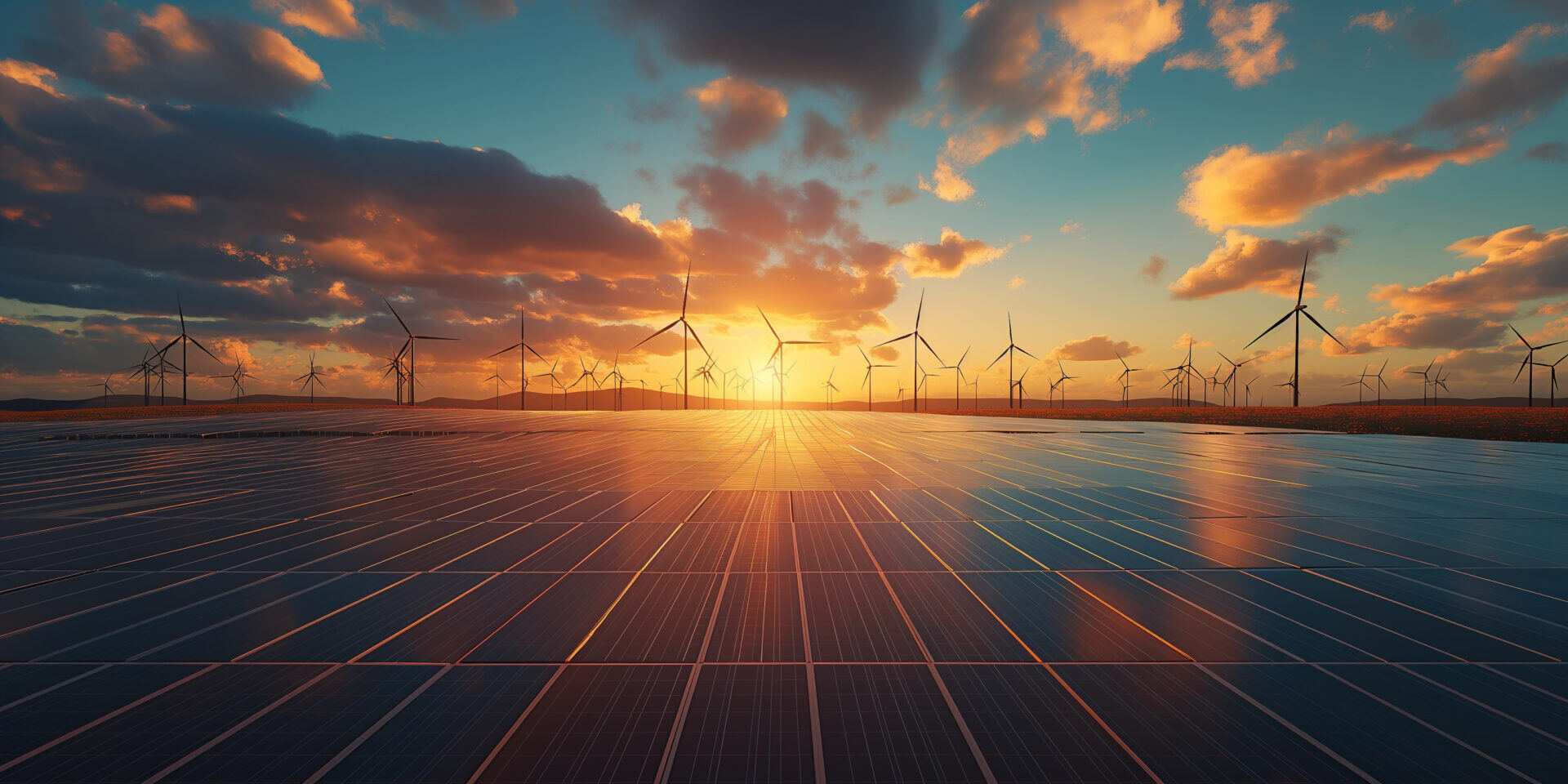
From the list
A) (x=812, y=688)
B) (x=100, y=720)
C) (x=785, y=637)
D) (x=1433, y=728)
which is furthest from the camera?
(x=785, y=637)

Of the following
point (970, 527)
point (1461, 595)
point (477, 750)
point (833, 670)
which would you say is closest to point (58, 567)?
point (477, 750)

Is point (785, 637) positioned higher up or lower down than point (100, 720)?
higher up

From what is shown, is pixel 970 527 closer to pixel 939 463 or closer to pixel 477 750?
pixel 477 750

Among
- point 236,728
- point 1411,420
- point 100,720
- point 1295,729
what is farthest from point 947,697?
point 1411,420

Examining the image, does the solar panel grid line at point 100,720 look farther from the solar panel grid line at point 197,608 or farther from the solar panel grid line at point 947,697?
the solar panel grid line at point 947,697

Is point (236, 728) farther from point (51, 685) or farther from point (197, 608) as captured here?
point (197, 608)

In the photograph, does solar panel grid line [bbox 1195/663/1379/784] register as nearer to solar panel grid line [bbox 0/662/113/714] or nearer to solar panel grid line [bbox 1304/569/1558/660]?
solar panel grid line [bbox 1304/569/1558/660]

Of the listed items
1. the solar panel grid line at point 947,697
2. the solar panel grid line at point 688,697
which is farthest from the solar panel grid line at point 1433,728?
the solar panel grid line at point 688,697
